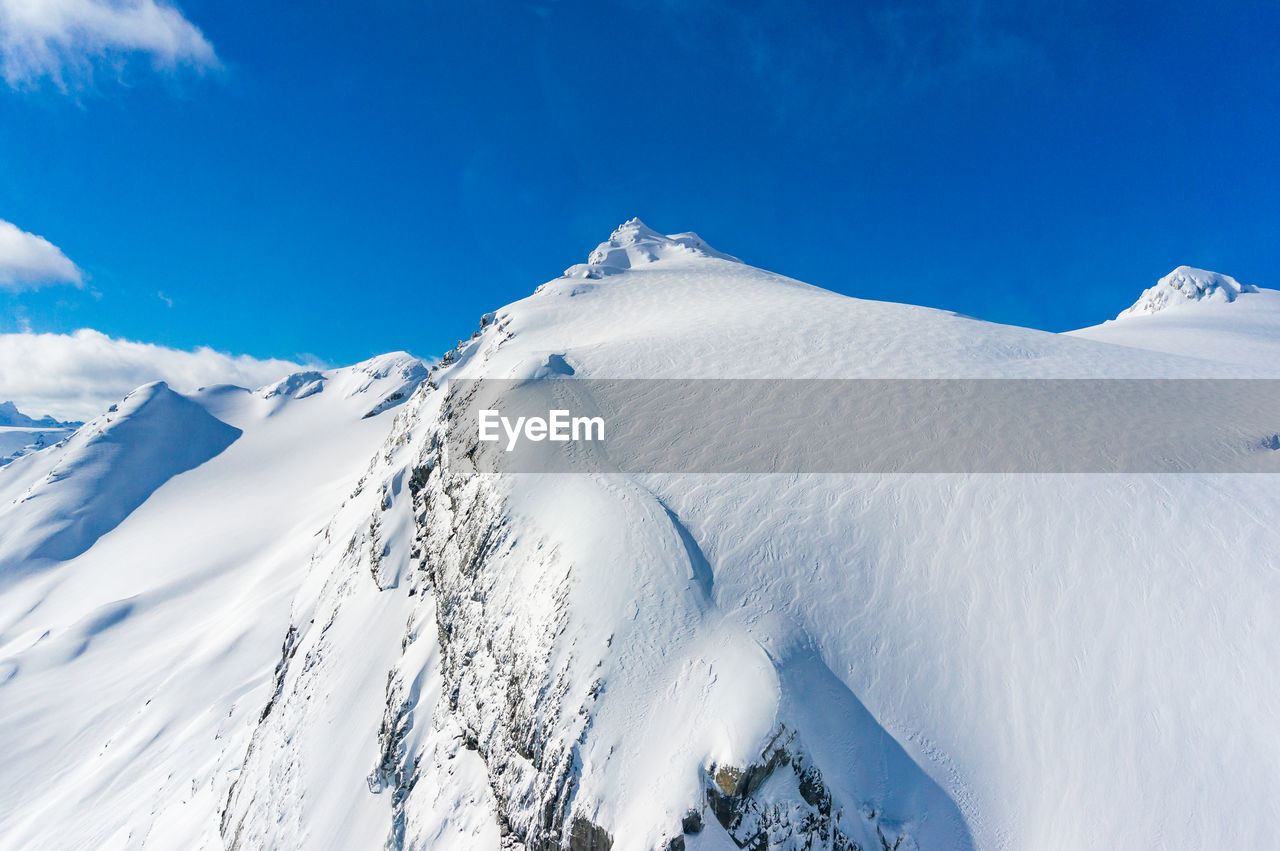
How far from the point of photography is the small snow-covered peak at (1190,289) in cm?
8219

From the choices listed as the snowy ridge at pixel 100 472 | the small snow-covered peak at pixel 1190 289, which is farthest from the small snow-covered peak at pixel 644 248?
the snowy ridge at pixel 100 472

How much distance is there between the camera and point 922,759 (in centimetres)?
1162

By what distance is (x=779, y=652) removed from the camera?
12.5 metres

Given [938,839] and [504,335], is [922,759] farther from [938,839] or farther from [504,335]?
[504,335]

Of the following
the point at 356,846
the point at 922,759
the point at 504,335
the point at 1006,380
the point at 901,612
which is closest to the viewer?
the point at 922,759

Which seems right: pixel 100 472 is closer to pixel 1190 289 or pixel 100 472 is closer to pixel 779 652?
pixel 779 652

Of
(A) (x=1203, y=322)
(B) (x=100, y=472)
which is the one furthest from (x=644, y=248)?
(B) (x=100, y=472)

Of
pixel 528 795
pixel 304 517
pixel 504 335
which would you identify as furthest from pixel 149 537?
pixel 528 795

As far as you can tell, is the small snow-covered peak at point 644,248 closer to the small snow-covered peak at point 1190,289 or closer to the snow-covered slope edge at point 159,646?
the snow-covered slope edge at point 159,646

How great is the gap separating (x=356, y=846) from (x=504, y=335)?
83.8ft

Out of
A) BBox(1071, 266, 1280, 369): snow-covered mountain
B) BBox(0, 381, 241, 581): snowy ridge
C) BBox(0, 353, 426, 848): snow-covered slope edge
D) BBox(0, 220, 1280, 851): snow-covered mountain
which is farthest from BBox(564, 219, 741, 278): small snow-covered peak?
BBox(0, 381, 241, 581): snowy ridge

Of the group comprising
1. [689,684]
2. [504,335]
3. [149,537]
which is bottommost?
[689,684]

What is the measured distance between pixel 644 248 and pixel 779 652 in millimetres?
63512

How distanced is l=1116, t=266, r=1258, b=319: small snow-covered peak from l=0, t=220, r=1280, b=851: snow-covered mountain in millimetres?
82289
